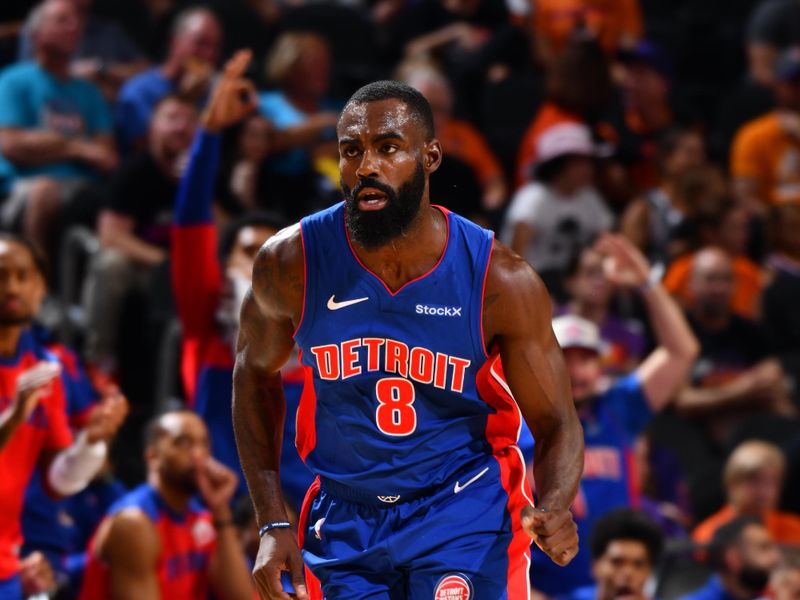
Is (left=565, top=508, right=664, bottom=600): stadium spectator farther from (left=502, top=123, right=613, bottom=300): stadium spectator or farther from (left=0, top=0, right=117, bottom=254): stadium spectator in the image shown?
(left=0, top=0, right=117, bottom=254): stadium spectator

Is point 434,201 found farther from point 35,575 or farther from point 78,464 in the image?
point 35,575

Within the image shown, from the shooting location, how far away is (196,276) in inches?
247

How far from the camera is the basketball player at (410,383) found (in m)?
Result: 3.63

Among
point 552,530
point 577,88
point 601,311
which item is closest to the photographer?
point 552,530

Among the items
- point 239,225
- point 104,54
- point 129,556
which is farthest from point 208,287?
point 104,54

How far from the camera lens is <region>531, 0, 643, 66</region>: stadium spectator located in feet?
32.3

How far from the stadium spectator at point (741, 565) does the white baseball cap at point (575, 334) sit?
0.99 meters

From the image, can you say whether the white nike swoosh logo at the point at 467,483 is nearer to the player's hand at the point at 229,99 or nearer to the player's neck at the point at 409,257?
the player's neck at the point at 409,257

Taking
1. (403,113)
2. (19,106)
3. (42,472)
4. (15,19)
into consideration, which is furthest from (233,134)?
(403,113)

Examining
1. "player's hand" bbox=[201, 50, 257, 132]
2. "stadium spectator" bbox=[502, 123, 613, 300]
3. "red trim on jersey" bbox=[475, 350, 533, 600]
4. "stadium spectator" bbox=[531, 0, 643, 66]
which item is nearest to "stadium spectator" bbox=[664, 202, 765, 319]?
"stadium spectator" bbox=[502, 123, 613, 300]

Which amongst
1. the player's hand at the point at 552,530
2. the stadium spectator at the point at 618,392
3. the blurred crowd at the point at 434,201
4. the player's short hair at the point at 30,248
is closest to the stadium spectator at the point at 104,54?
the blurred crowd at the point at 434,201

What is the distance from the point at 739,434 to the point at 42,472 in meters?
3.58

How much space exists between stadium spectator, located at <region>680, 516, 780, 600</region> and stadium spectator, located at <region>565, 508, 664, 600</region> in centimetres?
38

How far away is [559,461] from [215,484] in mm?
2417
